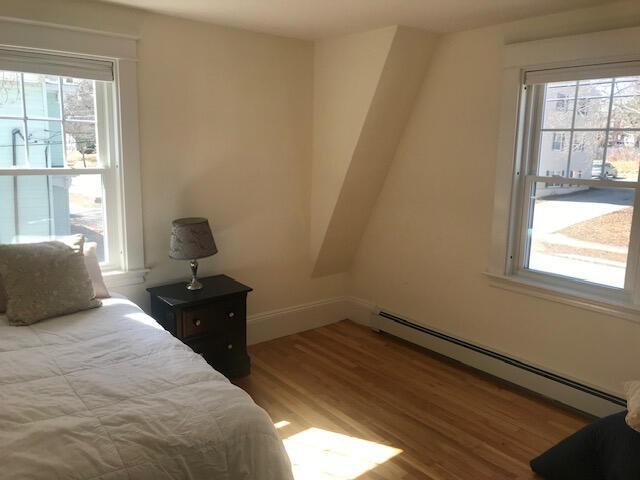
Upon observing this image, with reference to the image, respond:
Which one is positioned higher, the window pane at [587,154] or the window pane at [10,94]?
the window pane at [10,94]

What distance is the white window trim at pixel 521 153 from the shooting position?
265 centimetres

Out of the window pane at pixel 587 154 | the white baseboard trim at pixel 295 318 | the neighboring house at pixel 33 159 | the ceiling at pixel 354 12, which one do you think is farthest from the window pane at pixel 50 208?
the window pane at pixel 587 154

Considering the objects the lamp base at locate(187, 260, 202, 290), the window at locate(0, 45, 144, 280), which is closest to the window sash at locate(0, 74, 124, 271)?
the window at locate(0, 45, 144, 280)

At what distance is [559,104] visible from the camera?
117 inches

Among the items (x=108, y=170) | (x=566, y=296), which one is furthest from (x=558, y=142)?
(x=108, y=170)

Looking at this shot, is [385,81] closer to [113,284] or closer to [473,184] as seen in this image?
[473,184]

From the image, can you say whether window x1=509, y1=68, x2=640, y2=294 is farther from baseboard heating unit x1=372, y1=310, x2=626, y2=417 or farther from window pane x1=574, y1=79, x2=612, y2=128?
baseboard heating unit x1=372, y1=310, x2=626, y2=417

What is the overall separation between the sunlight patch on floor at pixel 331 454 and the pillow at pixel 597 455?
0.72 m

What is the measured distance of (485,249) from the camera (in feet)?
11.1

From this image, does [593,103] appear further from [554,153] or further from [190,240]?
[190,240]

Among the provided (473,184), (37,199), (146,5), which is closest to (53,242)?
(37,199)

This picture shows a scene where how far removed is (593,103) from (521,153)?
0.47 meters

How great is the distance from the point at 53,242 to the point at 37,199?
383 mm

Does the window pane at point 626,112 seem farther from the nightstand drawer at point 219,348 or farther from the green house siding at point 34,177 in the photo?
the green house siding at point 34,177
